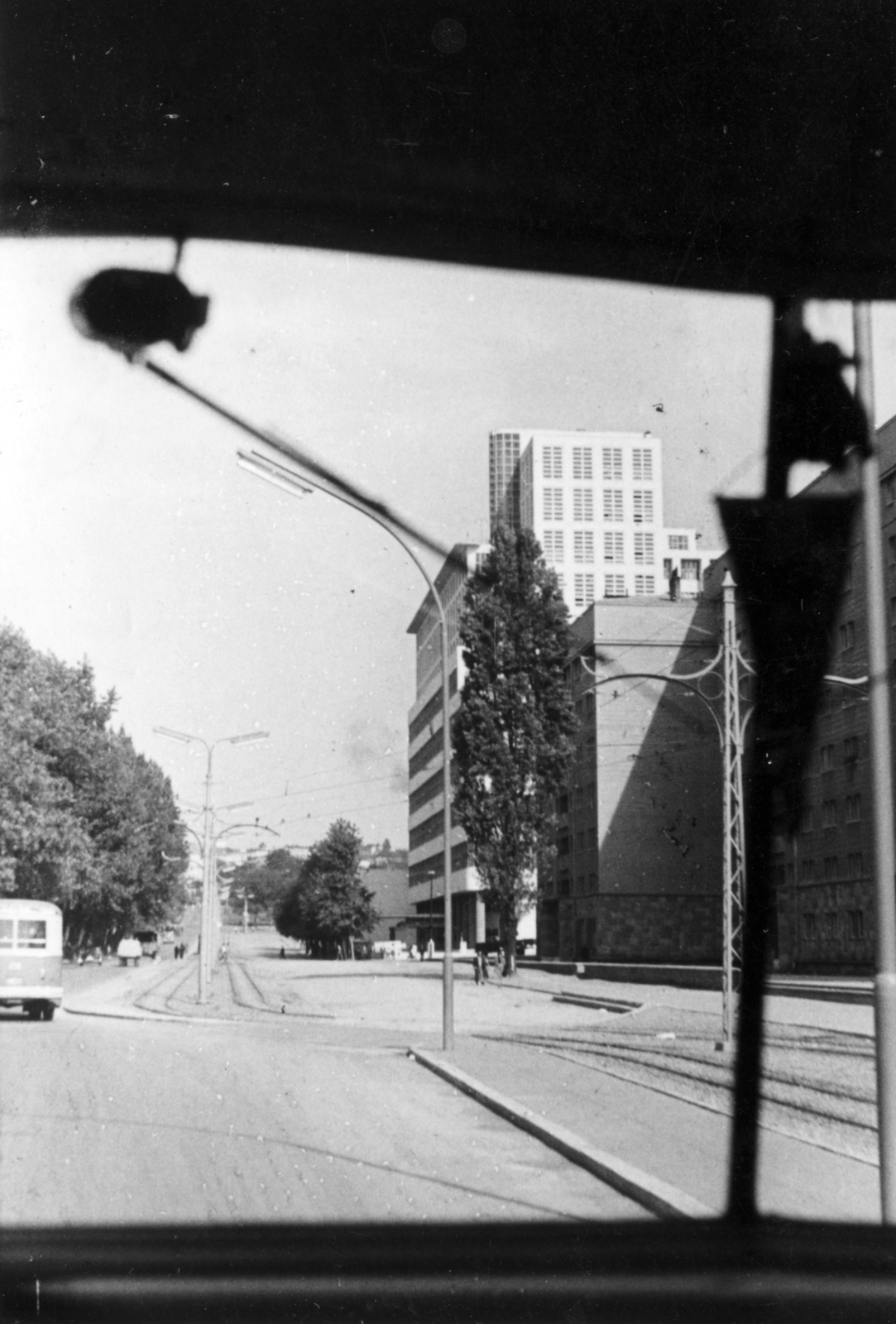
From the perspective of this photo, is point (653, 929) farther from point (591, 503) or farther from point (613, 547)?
point (591, 503)

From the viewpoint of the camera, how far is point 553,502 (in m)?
30.5

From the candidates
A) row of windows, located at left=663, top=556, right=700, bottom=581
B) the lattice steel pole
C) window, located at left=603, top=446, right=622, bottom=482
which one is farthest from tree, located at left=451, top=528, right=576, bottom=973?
the lattice steel pole

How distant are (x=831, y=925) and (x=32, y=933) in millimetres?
23333

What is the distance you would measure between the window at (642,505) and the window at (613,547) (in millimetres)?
8648

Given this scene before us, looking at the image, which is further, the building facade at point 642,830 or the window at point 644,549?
the window at point 644,549

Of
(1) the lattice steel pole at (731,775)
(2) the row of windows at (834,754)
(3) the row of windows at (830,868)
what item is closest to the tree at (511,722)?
(2) the row of windows at (834,754)

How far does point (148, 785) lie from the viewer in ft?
128

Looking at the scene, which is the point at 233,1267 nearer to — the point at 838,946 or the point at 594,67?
the point at 594,67

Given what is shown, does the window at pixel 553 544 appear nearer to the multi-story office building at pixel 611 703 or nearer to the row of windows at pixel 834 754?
the multi-story office building at pixel 611 703

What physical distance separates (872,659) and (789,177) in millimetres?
3275

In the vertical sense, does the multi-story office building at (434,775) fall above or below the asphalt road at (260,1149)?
above

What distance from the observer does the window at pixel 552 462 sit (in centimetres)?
2760

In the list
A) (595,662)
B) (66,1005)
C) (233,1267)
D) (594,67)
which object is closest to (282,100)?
(594,67)

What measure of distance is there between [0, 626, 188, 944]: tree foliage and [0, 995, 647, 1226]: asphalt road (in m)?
17.7
